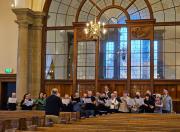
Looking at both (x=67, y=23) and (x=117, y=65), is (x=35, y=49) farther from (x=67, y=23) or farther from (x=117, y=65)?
(x=117, y=65)

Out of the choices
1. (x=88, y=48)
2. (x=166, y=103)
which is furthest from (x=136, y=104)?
(x=88, y=48)

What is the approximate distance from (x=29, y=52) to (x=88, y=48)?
10.0 ft

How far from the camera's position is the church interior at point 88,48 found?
20.6 meters

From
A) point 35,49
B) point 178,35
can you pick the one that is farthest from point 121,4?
point 35,49

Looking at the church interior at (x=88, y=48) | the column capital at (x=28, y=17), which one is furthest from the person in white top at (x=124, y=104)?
the column capital at (x=28, y=17)

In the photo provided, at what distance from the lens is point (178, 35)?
67.3 feet

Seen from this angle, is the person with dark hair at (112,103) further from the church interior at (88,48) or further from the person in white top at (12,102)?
the person in white top at (12,102)

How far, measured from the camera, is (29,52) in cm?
2159

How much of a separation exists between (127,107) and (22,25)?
23.3 ft

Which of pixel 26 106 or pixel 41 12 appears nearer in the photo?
pixel 26 106

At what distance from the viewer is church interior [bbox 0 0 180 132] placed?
2061 cm

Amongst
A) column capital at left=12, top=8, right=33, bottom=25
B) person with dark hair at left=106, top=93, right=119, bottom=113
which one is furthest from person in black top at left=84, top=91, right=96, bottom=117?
column capital at left=12, top=8, right=33, bottom=25

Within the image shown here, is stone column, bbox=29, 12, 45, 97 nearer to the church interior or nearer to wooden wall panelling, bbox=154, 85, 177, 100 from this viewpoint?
the church interior

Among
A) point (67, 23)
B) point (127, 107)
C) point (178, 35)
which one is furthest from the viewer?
point (67, 23)
